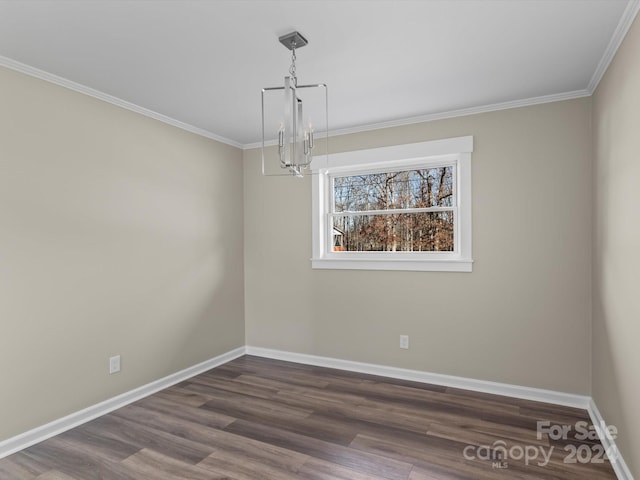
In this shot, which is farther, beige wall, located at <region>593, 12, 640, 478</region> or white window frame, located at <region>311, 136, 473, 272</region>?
white window frame, located at <region>311, 136, 473, 272</region>

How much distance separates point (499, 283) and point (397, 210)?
1.14 meters

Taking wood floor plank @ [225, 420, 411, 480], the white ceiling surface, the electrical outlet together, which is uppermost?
the white ceiling surface

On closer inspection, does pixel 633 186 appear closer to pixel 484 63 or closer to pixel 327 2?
pixel 484 63

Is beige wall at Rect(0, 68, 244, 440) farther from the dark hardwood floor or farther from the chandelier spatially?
the chandelier

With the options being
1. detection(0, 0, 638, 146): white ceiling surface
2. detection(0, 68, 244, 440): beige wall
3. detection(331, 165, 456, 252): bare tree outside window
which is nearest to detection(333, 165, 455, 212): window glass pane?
detection(331, 165, 456, 252): bare tree outside window

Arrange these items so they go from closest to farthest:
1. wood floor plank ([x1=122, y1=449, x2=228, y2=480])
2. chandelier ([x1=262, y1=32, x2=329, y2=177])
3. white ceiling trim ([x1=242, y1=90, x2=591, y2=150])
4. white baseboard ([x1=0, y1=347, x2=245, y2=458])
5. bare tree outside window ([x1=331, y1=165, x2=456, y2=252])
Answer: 1. chandelier ([x1=262, y1=32, x2=329, y2=177])
2. wood floor plank ([x1=122, y1=449, x2=228, y2=480])
3. white baseboard ([x1=0, y1=347, x2=245, y2=458])
4. white ceiling trim ([x1=242, y1=90, x2=591, y2=150])
5. bare tree outside window ([x1=331, y1=165, x2=456, y2=252])

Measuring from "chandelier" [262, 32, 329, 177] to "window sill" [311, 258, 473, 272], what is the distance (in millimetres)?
1024

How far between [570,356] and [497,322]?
1.85 feet

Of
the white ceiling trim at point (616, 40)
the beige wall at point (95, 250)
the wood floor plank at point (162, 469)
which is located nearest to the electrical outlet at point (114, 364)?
the beige wall at point (95, 250)

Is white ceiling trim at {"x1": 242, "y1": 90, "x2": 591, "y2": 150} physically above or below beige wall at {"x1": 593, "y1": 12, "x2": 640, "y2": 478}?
above

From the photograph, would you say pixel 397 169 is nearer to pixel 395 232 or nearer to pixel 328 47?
pixel 395 232

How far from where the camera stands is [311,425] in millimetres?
2768

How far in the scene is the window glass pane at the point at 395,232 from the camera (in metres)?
3.62

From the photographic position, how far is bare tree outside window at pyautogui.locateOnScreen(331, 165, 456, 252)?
3.61 metres
